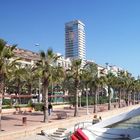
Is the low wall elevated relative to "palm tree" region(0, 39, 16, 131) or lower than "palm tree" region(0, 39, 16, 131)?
lower

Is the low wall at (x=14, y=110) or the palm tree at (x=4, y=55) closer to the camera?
the palm tree at (x=4, y=55)

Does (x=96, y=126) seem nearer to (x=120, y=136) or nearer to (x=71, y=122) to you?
(x=120, y=136)

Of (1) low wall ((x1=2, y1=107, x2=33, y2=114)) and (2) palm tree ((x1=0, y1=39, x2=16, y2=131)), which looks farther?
(1) low wall ((x1=2, y1=107, x2=33, y2=114))

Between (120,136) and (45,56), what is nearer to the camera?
(120,136)

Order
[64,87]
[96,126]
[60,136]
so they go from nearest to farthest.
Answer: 1. [96,126]
2. [60,136]
3. [64,87]

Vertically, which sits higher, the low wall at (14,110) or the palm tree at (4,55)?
the palm tree at (4,55)

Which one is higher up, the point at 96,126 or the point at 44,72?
the point at 44,72

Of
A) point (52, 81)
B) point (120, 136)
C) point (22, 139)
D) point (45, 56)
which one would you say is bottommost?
point (22, 139)

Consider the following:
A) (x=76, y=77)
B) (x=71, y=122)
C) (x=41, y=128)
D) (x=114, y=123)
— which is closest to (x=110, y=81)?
(x=76, y=77)

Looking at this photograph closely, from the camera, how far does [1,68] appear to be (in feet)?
78.7

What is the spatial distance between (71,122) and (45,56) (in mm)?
6416

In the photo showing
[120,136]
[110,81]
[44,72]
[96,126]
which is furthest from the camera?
[110,81]

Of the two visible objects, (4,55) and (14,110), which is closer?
(4,55)

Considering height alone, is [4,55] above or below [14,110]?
above
